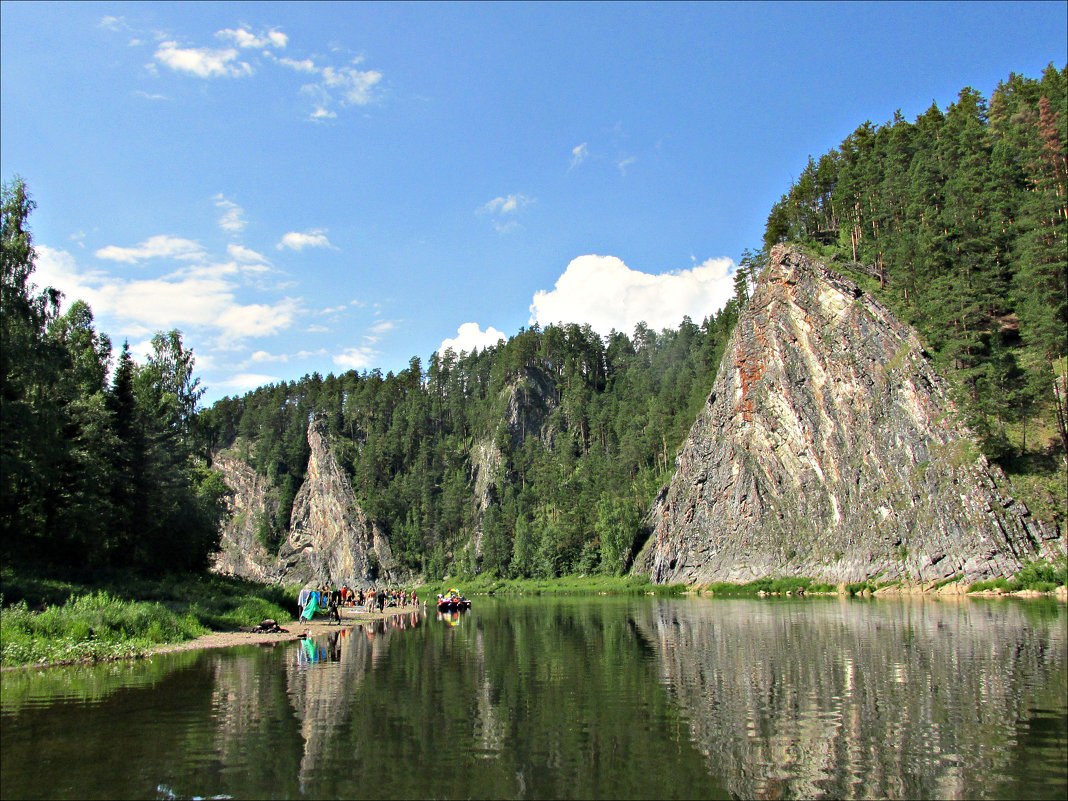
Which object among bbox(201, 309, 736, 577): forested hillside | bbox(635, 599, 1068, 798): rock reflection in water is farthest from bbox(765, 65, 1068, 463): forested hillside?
bbox(635, 599, 1068, 798): rock reflection in water

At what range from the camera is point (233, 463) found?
155500mm

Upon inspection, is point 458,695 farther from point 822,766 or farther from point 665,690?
point 822,766

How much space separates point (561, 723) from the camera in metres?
13.5

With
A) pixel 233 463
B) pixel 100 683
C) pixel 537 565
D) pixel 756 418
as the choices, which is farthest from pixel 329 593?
pixel 233 463

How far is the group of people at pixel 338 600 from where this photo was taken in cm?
4116

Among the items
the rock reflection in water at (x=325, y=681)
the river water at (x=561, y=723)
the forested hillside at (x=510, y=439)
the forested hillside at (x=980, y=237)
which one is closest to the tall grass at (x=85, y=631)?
the river water at (x=561, y=723)

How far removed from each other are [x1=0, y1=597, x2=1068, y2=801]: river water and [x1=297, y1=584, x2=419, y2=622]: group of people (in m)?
15.8

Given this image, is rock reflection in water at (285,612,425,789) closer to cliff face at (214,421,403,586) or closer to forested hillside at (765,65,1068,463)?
forested hillside at (765,65,1068,463)

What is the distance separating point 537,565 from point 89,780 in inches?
4292

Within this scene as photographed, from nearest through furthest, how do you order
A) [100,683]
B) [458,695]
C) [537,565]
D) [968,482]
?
[458,695]
[100,683]
[968,482]
[537,565]

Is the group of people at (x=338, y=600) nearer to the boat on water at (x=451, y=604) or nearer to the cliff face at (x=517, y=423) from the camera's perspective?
the boat on water at (x=451, y=604)

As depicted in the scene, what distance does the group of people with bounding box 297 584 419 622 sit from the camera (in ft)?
135

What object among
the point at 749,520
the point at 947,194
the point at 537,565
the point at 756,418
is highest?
the point at 947,194

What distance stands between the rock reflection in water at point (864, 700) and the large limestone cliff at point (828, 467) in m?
27.0
